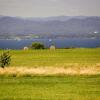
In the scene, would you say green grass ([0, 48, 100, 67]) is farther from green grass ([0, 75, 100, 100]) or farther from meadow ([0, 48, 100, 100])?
green grass ([0, 75, 100, 100])

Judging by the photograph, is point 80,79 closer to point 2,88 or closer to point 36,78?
point 36,78

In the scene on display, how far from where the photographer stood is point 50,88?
22484mm

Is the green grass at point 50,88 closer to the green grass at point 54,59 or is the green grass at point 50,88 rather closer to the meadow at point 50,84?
the meadow at point 50,84

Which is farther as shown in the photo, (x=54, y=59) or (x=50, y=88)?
(x=54, y=59)

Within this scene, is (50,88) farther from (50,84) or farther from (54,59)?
(54,59)

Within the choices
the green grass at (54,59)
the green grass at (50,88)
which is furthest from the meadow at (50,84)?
the green grass at (54,59)

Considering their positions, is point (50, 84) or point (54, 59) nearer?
point (50, 84)

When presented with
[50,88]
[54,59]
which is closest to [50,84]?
[50,88]

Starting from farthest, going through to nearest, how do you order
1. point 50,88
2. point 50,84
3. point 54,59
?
point 54,59, point 50,84, point 50,88

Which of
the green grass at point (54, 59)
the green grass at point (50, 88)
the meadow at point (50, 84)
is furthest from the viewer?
the green grass at point (54, 59)

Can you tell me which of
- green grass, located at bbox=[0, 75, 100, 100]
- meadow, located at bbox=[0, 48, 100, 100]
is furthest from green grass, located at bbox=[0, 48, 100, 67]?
green grass, located at bbox=[0, 75, 100, 100]

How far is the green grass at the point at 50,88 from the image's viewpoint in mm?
19688

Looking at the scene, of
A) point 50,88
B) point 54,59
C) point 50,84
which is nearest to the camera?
point 50,88

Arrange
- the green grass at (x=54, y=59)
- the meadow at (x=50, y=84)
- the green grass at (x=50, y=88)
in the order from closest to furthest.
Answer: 1. the green grass at (x=50, y=88)
2. the meadow at (x=50, y=84)
3. the green grass at (x=54, y=59)
